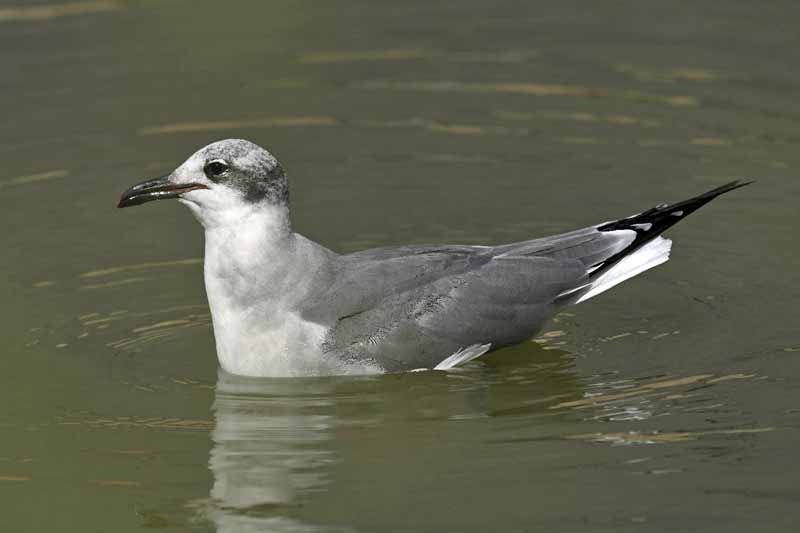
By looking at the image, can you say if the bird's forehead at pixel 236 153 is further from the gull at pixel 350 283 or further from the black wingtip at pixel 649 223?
the black wingtip at pixel 649 223

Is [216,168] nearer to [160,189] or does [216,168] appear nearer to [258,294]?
[160,189]

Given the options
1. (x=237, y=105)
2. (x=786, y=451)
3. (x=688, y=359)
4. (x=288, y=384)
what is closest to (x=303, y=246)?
(x=288, y=384)

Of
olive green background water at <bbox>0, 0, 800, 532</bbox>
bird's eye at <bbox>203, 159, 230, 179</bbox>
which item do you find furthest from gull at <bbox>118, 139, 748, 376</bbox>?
olive green background water at <bbox>0, 0, 800, 532</bbox>

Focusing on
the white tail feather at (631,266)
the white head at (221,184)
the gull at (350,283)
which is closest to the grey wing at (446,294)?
the gull at (350,283)

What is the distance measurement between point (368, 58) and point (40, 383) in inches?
280

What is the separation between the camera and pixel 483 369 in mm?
10008

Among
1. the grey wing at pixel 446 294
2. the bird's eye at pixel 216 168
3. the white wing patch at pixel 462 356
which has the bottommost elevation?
the white wing patch at pixel 462 356

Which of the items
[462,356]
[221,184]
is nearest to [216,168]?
[221,184]

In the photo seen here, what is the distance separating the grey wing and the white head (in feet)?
2.51

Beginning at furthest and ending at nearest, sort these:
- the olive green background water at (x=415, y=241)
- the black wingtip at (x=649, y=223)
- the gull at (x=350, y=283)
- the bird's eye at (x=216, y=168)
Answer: the black wingtip at (x=649, y=223)
the gull at (x=350, y=283)
the bird's eye at (x=216, y=168)
the olive green background water at (x=415, y=241)

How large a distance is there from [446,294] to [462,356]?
402mm

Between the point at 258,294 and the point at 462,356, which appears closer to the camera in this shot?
the point at 258,294

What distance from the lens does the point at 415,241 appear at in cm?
1181

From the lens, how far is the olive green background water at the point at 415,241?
805cm
